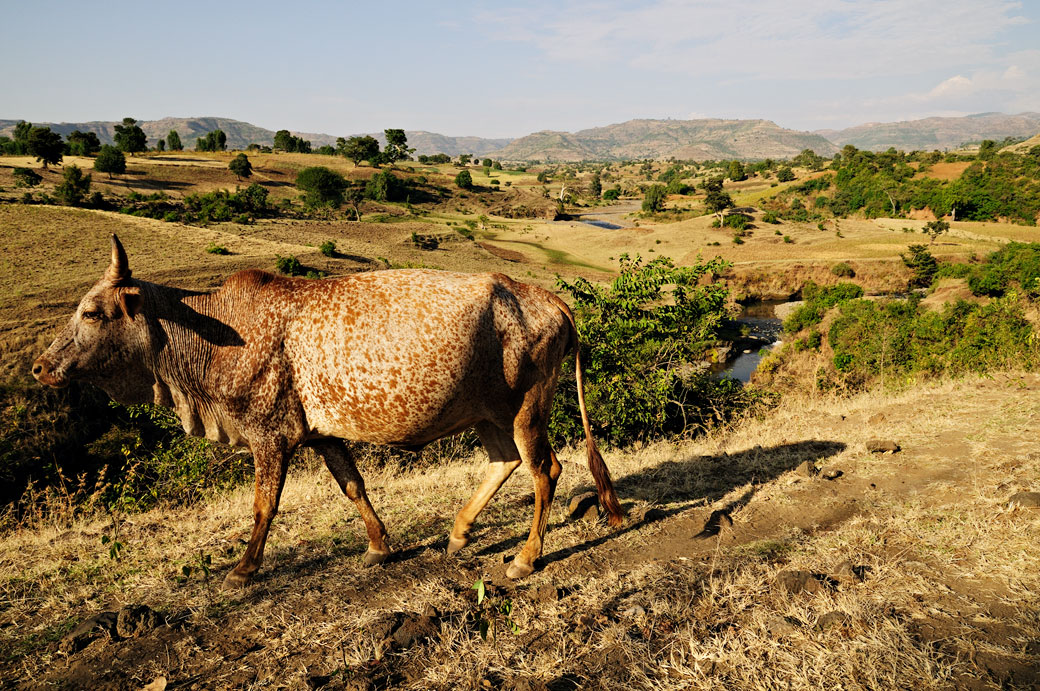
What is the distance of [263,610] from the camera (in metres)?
4.59

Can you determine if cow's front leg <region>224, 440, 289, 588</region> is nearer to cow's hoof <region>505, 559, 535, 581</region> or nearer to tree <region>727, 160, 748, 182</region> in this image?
cow's hoof <region>505, 559, 535, 581</region>

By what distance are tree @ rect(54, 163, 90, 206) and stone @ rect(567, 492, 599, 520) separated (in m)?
62.5

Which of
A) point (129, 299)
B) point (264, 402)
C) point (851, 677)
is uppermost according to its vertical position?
point (129, 299)

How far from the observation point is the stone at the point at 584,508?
21.1 feet

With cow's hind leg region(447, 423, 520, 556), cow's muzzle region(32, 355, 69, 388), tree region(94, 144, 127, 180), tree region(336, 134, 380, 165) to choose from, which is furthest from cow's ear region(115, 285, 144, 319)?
tree region(336, 134, 380, 165)

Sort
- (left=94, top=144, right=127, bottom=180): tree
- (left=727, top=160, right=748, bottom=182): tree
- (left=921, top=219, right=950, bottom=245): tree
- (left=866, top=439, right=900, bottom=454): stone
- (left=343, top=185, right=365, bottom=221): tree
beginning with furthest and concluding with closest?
(left=727, top=160, right=748, bottom=182): tree < (left=343, top=185, right=365, bottom=221): tree < (left=94, top=144, right=127, bottom=180): tree < (left=921, top=219, right=950, bottom=245): tree < (left=866, top=439, right=900, bottom=454): stone

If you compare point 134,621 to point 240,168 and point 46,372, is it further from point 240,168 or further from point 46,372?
point 240,168

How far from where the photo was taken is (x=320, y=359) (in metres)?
4.93

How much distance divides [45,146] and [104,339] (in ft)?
262

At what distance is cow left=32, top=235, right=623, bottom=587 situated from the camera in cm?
482

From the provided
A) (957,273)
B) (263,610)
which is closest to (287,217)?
(957,273)

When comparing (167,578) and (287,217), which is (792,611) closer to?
(167,578)

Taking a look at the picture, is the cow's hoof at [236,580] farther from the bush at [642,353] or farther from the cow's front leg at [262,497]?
the bush at [642,353]

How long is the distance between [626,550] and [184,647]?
3.78 metres
